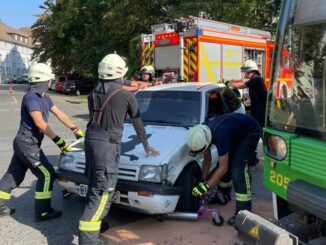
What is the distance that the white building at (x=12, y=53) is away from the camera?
3401 inches

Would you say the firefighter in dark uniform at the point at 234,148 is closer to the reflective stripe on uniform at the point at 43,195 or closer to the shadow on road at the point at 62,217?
the shadow on road at the point at 62,217

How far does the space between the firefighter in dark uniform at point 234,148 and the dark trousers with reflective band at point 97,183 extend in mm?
840

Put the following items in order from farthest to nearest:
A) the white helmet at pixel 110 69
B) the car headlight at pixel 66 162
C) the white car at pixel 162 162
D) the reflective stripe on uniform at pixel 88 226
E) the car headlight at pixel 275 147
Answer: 1. the car headlight at pixel 66 162
2. the white car at pixel 162 162
3. the white helmet at pixel 110 69
4. the reflective stripe on uniform at pixel 88 226
5. the car headlight at pixel 275 147

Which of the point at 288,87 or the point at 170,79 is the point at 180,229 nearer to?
the point at 288,87

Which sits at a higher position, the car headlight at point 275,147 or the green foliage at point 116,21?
the green foliage at point 116,21

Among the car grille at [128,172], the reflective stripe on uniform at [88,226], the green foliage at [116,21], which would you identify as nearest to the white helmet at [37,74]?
the car grille at [128,172]

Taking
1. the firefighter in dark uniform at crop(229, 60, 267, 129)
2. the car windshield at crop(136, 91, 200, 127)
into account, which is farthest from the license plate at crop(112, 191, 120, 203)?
the firefighter in dark uniform at crop(229, 60, 267, 129)

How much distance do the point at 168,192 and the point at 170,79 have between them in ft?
23.0

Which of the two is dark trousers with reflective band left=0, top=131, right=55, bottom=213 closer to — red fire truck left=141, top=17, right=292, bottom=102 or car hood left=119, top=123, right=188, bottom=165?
car hood left=119, top=123, right=188, bottom=165

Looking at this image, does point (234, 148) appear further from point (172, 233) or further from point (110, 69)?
point (110, 69)

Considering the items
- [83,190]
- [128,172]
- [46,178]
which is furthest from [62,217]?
[128,172]

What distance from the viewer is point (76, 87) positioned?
3572 centimetres

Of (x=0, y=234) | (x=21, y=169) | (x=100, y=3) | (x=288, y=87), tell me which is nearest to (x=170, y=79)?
(x=21, y=169)

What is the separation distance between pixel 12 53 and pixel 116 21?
248 feet
